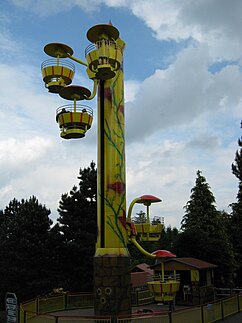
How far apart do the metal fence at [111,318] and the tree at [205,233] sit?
10.7m

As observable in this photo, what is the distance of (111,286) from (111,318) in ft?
8.50

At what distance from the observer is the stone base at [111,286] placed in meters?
17.0

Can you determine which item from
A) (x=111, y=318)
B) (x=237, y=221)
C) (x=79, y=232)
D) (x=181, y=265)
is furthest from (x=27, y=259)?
(x=237, y=221)

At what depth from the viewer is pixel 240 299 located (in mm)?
21219

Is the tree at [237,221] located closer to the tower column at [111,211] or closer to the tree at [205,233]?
the tree at [205,233]

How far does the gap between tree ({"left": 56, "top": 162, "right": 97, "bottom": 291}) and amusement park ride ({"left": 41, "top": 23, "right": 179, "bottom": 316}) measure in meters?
12.8

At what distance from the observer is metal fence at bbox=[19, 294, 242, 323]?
575 inches

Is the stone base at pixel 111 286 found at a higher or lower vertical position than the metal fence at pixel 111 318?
higher

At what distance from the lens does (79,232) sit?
103 ft

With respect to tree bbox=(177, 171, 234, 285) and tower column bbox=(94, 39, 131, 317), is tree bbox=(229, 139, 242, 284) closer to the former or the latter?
tree bbox=(177, 171, 234, 285)

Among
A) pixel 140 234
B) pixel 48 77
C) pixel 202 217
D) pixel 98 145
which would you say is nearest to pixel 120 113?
pixel 98 145

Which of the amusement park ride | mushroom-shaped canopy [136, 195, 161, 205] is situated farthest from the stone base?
mushroom-shaped canopy [136, 195, 161, 205]

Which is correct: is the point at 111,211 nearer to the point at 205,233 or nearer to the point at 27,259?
the point at 27,259

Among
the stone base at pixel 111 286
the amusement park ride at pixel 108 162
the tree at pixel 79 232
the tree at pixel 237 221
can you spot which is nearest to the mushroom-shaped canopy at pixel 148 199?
the amusement park ride at pixel 108 162
